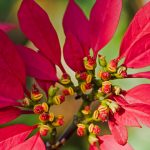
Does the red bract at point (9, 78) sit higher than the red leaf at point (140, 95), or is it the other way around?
the red bract at point (9, 78)

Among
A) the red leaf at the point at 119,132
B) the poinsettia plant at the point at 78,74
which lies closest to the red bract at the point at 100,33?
the poinsettia plant at the point at 78,74

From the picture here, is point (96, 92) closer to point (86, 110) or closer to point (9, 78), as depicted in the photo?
point (86, 110)

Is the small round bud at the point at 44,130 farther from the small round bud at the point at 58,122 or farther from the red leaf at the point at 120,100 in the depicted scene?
the red leaf at the point at 120,100

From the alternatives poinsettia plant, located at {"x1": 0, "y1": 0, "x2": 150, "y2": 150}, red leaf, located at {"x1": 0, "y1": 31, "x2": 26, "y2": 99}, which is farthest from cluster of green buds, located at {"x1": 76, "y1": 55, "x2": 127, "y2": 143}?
red leaf, located at {"x1": 0, "y1": 31, "x2": 26, "y2": 99}

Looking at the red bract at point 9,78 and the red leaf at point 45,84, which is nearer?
the red bract at point 9,78

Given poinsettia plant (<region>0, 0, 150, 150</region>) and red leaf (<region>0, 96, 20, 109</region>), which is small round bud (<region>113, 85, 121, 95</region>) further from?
red leaf (<region>0, 96, 20, 109</region>)

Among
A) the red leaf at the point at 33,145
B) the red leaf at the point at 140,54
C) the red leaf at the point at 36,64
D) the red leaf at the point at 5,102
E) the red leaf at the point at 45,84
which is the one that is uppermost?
the red leaf at the point at 36,64

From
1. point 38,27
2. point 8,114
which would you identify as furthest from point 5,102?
point 38,27
